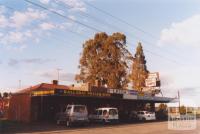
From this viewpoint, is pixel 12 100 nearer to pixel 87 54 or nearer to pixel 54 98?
pixel 54 98

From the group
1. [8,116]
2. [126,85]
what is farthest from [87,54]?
[8,116]

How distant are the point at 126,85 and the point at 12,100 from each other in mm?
A: 27891

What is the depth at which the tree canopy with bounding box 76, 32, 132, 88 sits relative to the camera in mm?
63306

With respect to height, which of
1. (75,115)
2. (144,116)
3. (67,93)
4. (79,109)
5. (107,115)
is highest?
(67,93)

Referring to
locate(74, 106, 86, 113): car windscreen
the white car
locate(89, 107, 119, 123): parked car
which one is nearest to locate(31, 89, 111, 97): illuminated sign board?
locate(89, 107, 119, 123): parked car

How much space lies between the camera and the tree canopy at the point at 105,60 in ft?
208

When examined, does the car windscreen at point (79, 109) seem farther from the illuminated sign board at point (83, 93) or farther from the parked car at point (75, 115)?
the illuminated sign board at point (83, 93)

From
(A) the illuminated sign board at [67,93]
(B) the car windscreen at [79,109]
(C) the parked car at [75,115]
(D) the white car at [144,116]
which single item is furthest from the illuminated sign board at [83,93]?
(D) the white car at [144,116]

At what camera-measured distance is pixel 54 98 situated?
38.2 metres

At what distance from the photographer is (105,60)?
6506cm

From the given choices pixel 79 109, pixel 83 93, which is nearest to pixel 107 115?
pixel 83 93

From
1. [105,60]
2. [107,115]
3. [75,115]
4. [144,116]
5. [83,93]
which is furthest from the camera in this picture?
[105,60]

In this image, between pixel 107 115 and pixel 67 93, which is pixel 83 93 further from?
pixel 107 115

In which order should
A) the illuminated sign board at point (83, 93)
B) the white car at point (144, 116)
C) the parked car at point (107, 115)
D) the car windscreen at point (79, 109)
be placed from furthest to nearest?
the white car at point (144, 116)
the parked car at point (107, 115)
the illuminated sign board at point (83, 93)
the car windscreen at point (79, 109)
